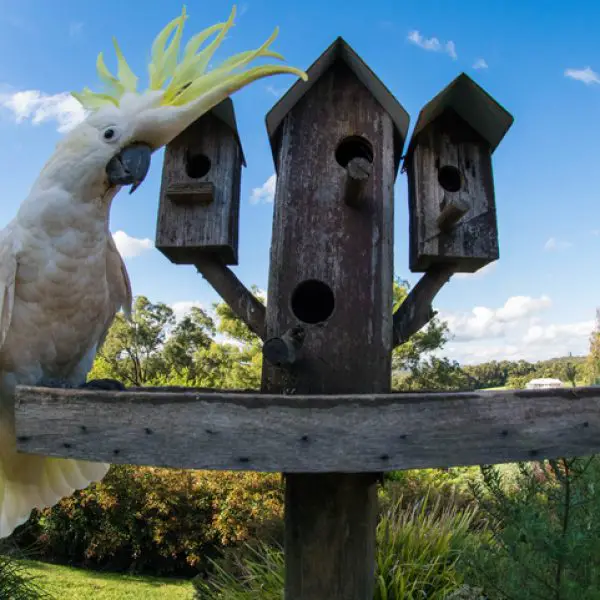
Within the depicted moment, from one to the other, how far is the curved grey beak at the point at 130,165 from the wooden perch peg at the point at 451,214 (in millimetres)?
1318

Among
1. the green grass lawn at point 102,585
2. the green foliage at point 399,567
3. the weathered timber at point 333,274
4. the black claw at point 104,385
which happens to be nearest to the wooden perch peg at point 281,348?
the weathered timber at point 333,274

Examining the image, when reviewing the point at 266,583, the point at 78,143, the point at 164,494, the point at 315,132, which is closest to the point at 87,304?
the point at 78,143

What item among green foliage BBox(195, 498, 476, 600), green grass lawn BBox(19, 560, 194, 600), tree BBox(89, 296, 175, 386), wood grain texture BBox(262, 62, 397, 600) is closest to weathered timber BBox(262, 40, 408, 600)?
wood grain texture BBox(262, 62, 397, 600)

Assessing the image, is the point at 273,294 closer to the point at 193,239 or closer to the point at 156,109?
the point at 193,239

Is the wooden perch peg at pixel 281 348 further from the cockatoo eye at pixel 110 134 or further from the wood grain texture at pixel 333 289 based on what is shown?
the cockatoo eye at pixel 110 134

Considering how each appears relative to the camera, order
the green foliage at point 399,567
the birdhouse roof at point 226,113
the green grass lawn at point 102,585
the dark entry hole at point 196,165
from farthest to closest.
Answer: the green grass lawn at point 102,585
the green foliage at point 399,567
the dark entry hole at point 196,165
the birdhouse roof at point 226,113

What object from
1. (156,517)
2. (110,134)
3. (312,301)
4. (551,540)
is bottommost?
(156,517)

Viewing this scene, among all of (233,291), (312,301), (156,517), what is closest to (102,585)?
(156,517)

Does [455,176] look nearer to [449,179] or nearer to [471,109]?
[449,179]

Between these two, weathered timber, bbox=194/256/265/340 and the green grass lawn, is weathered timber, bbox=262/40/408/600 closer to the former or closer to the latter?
weathered timber, bbox=194/256/265/340

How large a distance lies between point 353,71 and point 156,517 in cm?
513

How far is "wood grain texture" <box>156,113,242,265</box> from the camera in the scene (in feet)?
9.05

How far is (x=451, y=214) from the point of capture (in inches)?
98.0

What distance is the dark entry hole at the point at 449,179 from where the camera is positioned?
2.84 meters
